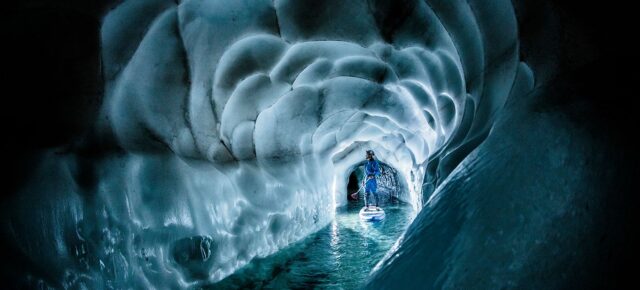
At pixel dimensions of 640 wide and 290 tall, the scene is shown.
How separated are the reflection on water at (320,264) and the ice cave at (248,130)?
0.06 m

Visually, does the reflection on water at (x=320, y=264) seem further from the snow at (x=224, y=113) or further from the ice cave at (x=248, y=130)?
the snow at (x=224, y=113)

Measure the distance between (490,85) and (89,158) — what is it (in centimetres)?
383

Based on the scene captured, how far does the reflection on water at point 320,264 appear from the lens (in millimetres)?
4594

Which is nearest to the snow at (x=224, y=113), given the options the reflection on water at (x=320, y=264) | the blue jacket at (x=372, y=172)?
the reflection on water at (x=320, y=264)

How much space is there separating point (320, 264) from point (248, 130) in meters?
2.78

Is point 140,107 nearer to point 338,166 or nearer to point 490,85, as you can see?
point 490,85

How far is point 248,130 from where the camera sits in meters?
6.46

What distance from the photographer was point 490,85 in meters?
3.38

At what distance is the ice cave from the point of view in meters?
1.98

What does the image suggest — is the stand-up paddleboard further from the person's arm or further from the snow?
the snow

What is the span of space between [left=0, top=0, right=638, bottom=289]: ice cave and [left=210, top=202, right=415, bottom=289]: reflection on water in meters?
0.06

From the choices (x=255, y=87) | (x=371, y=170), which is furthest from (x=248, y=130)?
(x=371, y=170)

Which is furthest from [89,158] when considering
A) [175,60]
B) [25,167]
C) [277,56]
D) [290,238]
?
[290,238]

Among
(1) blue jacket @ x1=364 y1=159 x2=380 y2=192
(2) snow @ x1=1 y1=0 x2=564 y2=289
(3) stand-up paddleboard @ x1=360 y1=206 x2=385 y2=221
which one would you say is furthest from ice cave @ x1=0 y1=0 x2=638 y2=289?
(1) blue jacket @ x1=364 y1=159 x2=380 y2=192
